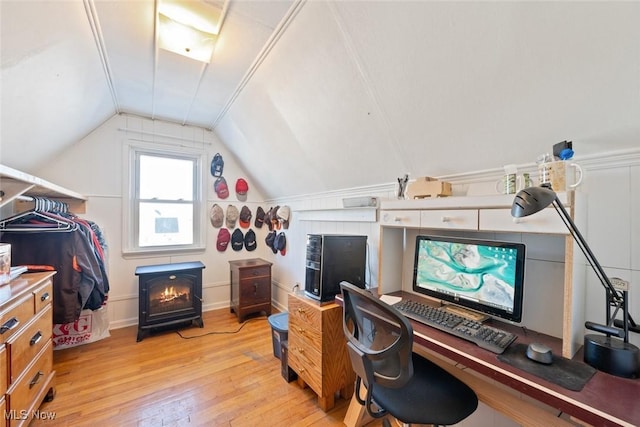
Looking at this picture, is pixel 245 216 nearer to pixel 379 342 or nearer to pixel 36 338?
pixel 36 338

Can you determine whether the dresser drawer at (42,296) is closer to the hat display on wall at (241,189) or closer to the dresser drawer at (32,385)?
the dresser drawer at (32,385)

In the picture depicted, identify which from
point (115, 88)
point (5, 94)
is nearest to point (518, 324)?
point (5, 94)

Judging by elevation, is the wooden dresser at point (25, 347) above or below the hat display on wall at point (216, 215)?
below

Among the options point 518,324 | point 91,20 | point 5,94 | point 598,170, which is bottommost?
point 518,324

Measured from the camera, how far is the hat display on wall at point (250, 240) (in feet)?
12.5

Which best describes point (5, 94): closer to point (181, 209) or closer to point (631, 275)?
point (181, 209)

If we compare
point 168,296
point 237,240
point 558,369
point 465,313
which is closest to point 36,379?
point 168,296

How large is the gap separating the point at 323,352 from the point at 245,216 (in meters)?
2.55

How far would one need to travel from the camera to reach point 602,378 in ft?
2.72

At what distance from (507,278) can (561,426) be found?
547mm

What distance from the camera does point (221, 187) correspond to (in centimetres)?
358

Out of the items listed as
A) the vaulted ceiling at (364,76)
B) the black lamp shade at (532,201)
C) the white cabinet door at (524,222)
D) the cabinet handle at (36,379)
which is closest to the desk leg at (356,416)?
the white cabinet door at (524,222)

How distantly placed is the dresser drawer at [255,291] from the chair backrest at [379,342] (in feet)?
7.61

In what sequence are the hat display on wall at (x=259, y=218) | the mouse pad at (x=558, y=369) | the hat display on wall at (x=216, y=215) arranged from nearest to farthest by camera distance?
the mouse pad at (x=558, y=369) → the hat display on wall at (x=216, y=215) → the hat display on wall at (x=259, y=218)
